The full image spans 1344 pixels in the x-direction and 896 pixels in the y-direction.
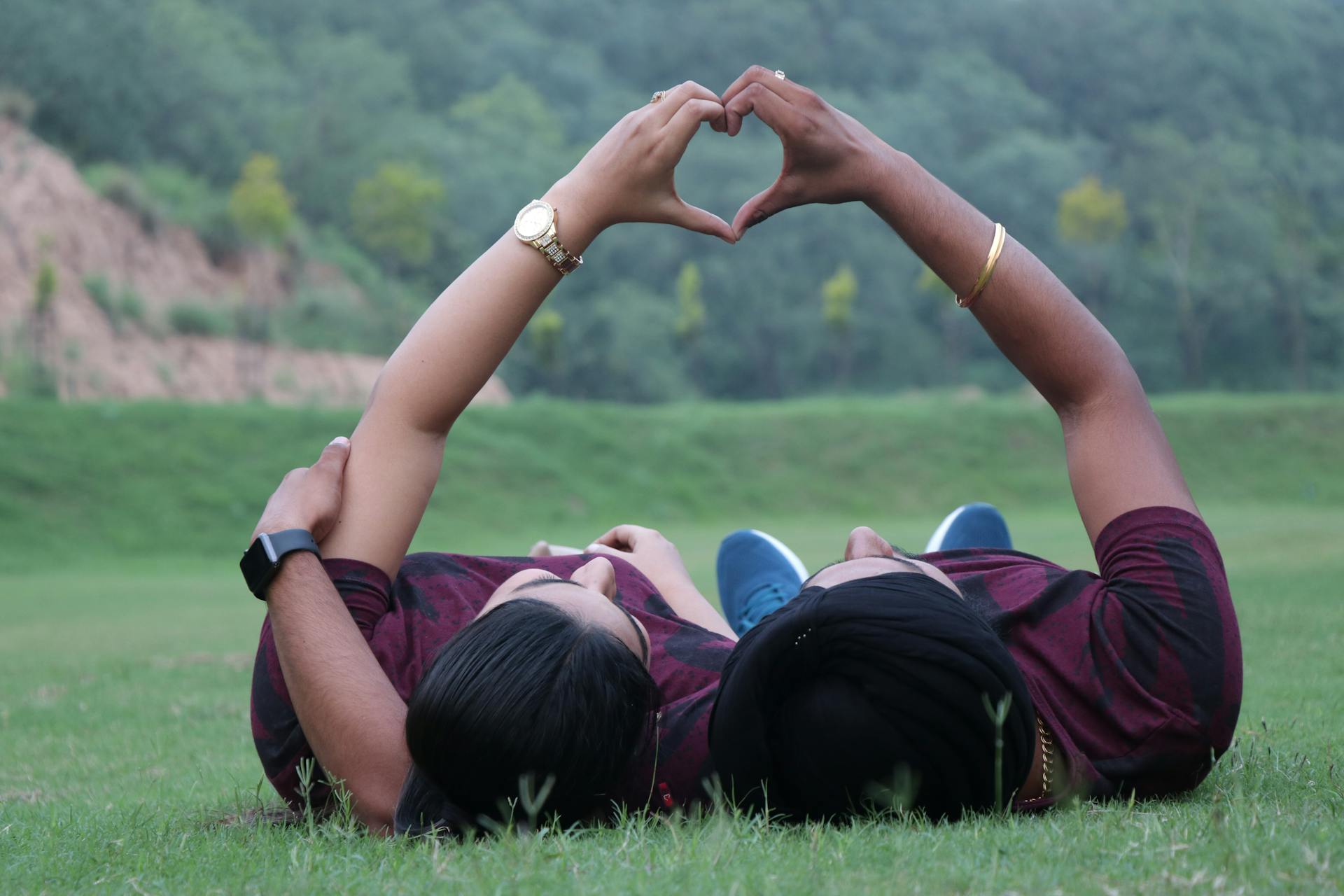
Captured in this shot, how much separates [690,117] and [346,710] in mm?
1544

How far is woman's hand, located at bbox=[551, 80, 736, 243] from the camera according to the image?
2.76m

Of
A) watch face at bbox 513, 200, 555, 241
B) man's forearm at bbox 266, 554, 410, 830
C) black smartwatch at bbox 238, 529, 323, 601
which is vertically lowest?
man's forearm at bbox 266, 554, 410, 830

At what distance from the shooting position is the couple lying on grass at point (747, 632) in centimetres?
197

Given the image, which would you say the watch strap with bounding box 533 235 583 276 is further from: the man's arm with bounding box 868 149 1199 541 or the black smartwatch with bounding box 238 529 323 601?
the black smartwatch with bounding box 238 529 323 601

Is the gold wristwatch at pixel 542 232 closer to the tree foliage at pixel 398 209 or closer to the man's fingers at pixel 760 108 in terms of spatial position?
the man's fingers at pixel 760 108

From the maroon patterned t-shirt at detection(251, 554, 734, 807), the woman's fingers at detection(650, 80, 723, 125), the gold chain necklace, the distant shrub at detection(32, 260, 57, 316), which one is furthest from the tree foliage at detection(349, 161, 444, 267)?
the gold chain necklace

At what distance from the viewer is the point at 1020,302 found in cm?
261

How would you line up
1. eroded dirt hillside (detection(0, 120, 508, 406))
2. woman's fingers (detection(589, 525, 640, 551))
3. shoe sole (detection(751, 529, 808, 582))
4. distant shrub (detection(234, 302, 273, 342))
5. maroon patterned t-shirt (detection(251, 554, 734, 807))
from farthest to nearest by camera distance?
distant shrub (detection(234, 302, 273, 342)) < eroded dirt hillside (detection(0, 120, 508, 406)) < shoe sole (detection(751, 529, 808, 582)) < woman's fingers (detection(589, 525, 640, 551)) < maroon patterned t-shirt (detection(251, 554, 734, 807))

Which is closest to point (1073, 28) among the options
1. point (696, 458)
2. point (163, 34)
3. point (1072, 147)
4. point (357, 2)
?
point (1072, 147)

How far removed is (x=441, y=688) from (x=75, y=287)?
2992cm

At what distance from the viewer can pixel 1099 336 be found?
8.66 feet

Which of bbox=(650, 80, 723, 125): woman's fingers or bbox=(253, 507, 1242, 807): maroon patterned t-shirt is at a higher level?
bbox=(650, 80, 723, 125): woman's fingers

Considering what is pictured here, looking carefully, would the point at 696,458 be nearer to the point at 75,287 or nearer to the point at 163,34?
the point at 75,287

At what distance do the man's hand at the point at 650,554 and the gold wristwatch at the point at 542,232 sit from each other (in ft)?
2.89
